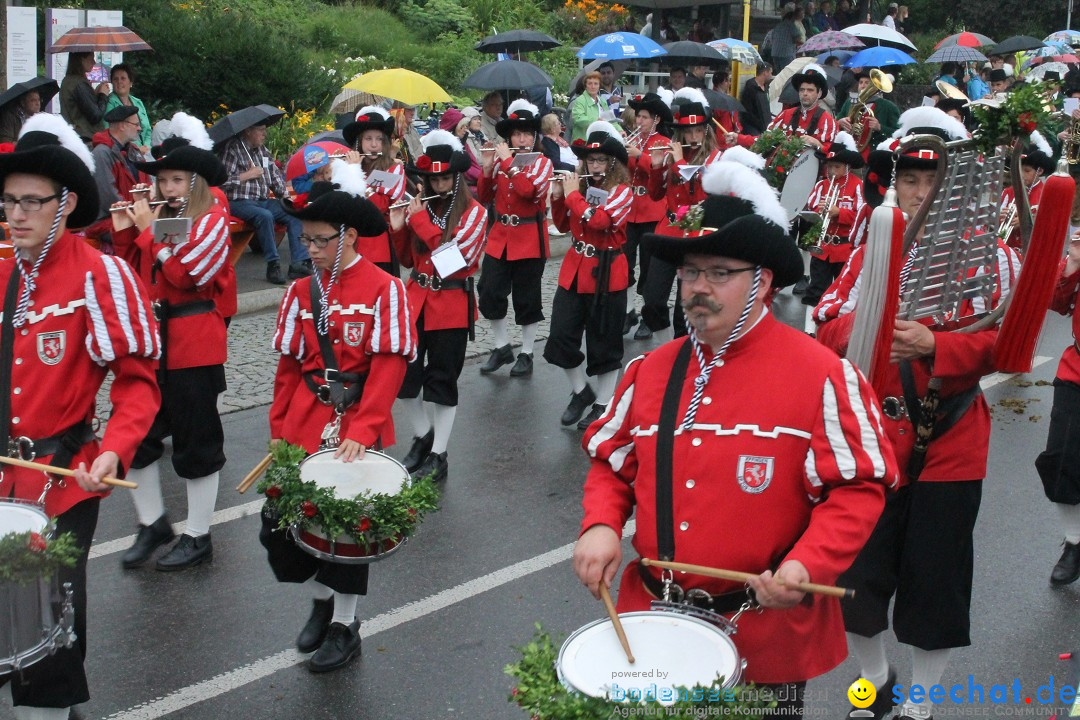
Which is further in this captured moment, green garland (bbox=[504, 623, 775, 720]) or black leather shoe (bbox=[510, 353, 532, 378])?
black leather shoe (bbox=[510, 353, 532, 378])

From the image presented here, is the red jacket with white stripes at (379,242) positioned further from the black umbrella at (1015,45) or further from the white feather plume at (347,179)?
the black umbrella at (1015,45)

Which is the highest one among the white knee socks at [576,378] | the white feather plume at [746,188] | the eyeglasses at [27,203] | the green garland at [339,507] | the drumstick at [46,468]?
the white feather plume at [746,188]

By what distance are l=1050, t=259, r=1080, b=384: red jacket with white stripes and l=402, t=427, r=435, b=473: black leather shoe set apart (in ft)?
13.1

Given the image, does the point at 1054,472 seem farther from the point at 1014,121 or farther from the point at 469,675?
the point at 469,675

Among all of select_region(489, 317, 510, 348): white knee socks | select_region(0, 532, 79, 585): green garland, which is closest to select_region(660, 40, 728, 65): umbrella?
select_region(489, 317, 510, 348): white knee socks

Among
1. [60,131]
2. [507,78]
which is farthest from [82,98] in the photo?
[60,131]

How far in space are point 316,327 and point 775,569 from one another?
261cm

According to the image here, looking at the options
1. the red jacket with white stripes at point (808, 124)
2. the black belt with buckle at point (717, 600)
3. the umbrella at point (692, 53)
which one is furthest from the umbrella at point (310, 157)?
the umbrella at point (692, 53)

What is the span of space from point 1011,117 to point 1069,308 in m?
2.11

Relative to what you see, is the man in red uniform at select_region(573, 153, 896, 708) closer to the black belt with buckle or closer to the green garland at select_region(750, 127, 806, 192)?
the black belt with buckle

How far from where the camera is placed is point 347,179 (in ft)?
19.1

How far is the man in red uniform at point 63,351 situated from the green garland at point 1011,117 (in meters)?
3.11

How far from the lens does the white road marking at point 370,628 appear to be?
16.8 ft

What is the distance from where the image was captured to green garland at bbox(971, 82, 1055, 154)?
4.34 m
